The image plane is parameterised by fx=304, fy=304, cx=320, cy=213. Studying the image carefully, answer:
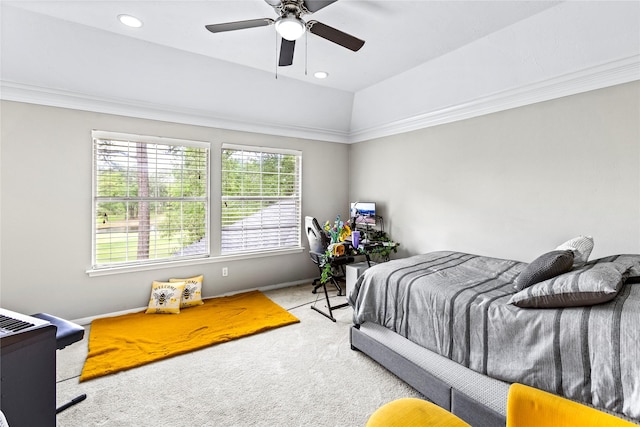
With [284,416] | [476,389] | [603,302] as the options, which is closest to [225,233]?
[284,416]

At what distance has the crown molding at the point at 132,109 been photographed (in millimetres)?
2904

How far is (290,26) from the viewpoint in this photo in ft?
6.51

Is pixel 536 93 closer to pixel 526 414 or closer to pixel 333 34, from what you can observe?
pixel 333 34

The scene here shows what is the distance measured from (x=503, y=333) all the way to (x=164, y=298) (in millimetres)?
3404

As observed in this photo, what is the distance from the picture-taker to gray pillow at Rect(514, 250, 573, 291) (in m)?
1.82

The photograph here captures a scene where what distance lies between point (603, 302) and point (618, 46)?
219 cm

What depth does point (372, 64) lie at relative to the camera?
135 inches

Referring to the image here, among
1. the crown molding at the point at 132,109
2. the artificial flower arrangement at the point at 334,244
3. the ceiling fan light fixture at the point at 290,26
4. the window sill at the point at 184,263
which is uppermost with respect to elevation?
the ceiling fan light fixture at the point at 290,26

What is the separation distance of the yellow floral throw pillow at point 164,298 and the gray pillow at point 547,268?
3423 mm

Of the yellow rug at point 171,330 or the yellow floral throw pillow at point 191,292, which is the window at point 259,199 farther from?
the yellow rug at point 171,330

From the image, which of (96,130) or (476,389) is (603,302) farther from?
(96,130)

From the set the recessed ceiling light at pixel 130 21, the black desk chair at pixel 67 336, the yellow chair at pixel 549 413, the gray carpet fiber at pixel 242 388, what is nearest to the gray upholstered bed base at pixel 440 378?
the gray carpet fiber at pixel 242 388

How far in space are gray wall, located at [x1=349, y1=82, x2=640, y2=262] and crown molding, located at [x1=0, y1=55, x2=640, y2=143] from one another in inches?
3.3

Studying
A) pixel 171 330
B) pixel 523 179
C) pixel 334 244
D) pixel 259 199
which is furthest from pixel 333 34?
pixel 171 330
